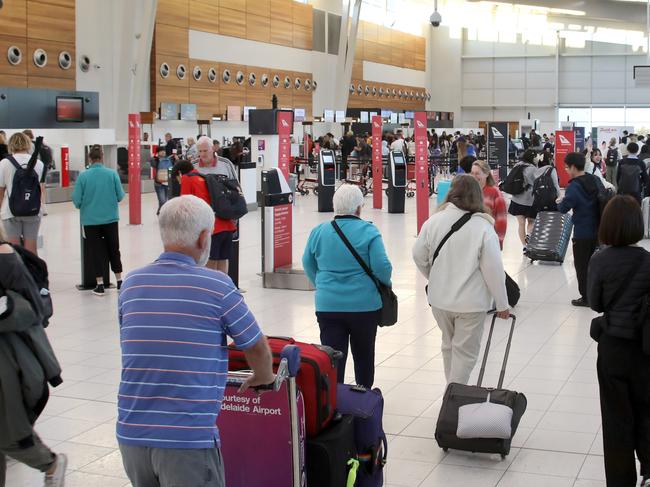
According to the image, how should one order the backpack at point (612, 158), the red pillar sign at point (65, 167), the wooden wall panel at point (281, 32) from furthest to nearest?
the wooden wall panel at point (281, 32) < the backpack at point (612, 158) < the red pillar sign at point (65, 167)

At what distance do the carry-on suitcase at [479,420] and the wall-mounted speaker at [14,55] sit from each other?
19875mm

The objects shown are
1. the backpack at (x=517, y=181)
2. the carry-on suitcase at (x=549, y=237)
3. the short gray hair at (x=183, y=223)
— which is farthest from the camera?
the backpack at (x=517, y=181)

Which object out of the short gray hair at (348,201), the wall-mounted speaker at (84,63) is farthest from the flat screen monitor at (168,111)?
the short gray hair at (348,201)

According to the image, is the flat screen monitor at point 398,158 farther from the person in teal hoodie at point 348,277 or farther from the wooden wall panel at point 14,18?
the person in teal hoodie at point 348,277

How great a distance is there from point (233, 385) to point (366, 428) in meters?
0.73

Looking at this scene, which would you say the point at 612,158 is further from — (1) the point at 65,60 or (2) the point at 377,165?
(1) the point at 65,60

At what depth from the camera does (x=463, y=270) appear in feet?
17.4

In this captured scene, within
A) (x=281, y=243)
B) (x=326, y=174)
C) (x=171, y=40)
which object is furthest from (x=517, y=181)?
(x=171, y=40)

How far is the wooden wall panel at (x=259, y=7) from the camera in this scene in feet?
111

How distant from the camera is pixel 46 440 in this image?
5504mm

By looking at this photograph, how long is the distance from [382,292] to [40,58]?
67.3ft

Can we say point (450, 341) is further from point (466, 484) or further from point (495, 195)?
point (495, 195)

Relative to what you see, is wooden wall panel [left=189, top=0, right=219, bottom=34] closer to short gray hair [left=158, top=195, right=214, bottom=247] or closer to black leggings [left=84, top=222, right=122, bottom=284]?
black leggings [left=84, top=222, right=122, bottom=284]

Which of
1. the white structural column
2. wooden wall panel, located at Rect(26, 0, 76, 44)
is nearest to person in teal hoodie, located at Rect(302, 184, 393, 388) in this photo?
wooden wall panel, located at Rect(26, 0, 76, 44)
